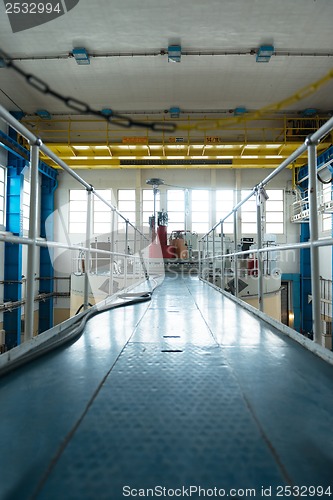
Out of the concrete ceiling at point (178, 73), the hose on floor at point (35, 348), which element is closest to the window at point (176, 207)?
the concrete ceiling at point (178, 73)

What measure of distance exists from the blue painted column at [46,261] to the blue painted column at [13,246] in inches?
85.2

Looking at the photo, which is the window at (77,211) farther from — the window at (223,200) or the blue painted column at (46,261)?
the window at (223,200)

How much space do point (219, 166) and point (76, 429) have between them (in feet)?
35.1

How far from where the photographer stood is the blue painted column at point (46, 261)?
38.1ft

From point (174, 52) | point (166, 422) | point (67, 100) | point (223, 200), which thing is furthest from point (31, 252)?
point (223, 200)

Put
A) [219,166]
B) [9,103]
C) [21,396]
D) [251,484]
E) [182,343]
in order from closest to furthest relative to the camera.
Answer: [251,484] < [21,396] < [182,343] < [9,103] < [219,166]

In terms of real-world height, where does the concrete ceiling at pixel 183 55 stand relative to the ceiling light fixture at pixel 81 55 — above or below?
above

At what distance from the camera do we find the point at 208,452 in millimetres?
782

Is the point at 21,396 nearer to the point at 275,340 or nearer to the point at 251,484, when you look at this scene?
the point at 251,484

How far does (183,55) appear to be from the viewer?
7.08 metres

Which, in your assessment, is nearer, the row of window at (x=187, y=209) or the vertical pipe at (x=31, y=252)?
the vertical pipe at (x=31, y=252)

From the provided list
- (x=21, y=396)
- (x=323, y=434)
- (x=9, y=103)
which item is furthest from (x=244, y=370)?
(x=9, y=103)

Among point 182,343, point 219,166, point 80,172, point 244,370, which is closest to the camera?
point 244,370

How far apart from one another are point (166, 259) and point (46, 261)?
17.9 feet
